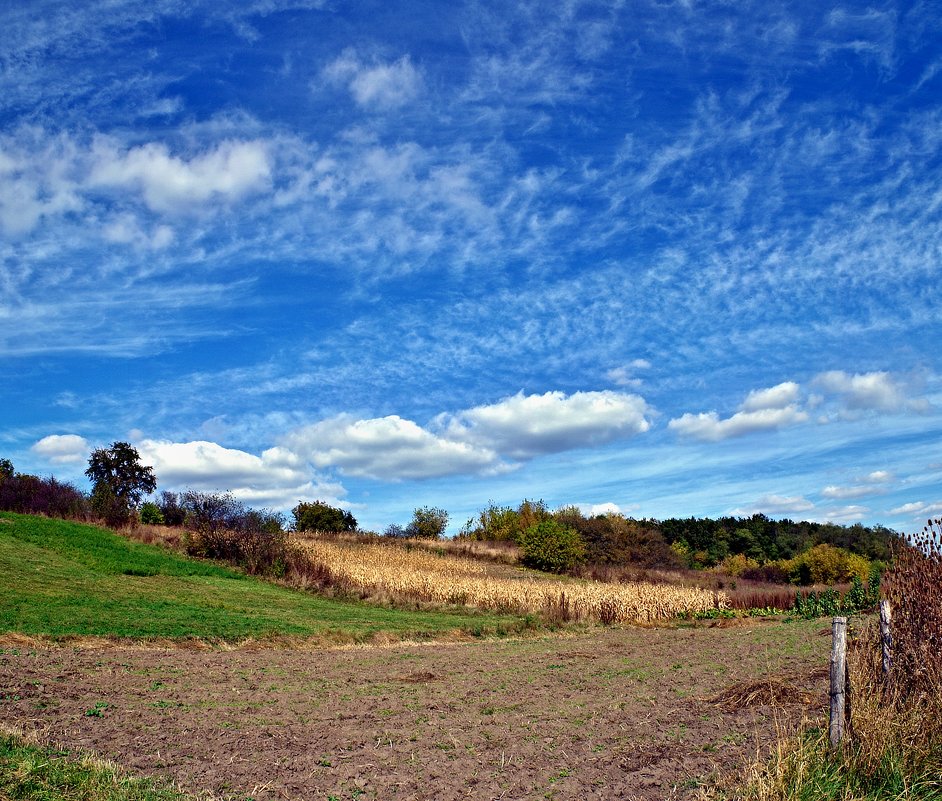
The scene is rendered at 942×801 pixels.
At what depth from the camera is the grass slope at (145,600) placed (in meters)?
18.0

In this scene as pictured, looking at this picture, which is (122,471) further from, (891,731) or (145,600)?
(891,731)

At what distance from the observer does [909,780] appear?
655 cm

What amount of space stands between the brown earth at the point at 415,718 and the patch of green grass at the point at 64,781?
1.49ft

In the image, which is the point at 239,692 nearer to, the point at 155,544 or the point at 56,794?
the point at 56,794

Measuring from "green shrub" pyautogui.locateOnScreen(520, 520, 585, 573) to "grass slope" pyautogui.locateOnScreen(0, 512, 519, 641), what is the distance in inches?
911

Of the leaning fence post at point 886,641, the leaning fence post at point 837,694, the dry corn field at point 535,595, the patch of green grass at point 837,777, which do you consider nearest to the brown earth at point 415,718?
the patch of green grass at point 837,777

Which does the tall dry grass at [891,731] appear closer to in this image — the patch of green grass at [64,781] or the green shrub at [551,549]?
the patch of green grass at [64,781]

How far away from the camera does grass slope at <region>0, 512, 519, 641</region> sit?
59.1 ft

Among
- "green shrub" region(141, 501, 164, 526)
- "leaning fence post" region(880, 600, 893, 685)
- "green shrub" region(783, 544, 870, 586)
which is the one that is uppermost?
"green shrub" region(141, 501, 164, 526)

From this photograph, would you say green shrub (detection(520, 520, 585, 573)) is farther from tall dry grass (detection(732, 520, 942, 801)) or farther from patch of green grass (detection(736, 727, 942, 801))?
patch of green grass (detection(736, 727, 942, 801))

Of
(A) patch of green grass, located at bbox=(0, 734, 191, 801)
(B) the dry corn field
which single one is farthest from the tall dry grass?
(B) the dry corn field

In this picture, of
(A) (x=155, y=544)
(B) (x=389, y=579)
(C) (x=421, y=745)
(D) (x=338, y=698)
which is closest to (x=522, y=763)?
(C) (x=421, y=745)

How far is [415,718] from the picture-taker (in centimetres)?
979

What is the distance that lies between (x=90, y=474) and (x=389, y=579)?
4771 cm
